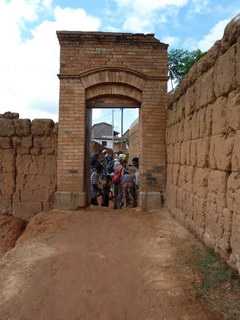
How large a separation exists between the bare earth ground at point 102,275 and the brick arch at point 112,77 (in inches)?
157

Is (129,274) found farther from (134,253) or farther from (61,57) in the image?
(61,57)

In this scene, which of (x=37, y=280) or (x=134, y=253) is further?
(x=134, y=253)

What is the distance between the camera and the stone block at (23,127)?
9.20 m

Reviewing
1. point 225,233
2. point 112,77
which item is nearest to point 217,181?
point 225,233

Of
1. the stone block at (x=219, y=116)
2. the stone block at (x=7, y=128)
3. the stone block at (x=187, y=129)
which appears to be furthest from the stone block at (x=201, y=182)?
the stone block at (x=7, y=128)

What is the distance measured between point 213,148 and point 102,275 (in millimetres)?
2328

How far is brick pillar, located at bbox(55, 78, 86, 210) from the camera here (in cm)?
915

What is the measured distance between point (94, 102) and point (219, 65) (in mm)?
5453

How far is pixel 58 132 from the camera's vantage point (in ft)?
30.2

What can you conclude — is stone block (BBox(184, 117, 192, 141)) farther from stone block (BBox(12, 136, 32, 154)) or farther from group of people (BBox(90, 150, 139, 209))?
stone block (BBox(12, 136, 32, 154))

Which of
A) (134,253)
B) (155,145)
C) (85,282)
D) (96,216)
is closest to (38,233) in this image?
(96,216)

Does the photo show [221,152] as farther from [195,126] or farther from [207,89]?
[195,126]

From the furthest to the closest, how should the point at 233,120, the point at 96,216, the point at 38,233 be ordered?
the point at 96,216 → the point at 38,233 → the point at 233,120

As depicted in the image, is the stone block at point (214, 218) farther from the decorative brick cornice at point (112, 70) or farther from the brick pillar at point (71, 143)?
the decorative brick cornice at point (112, 70)
